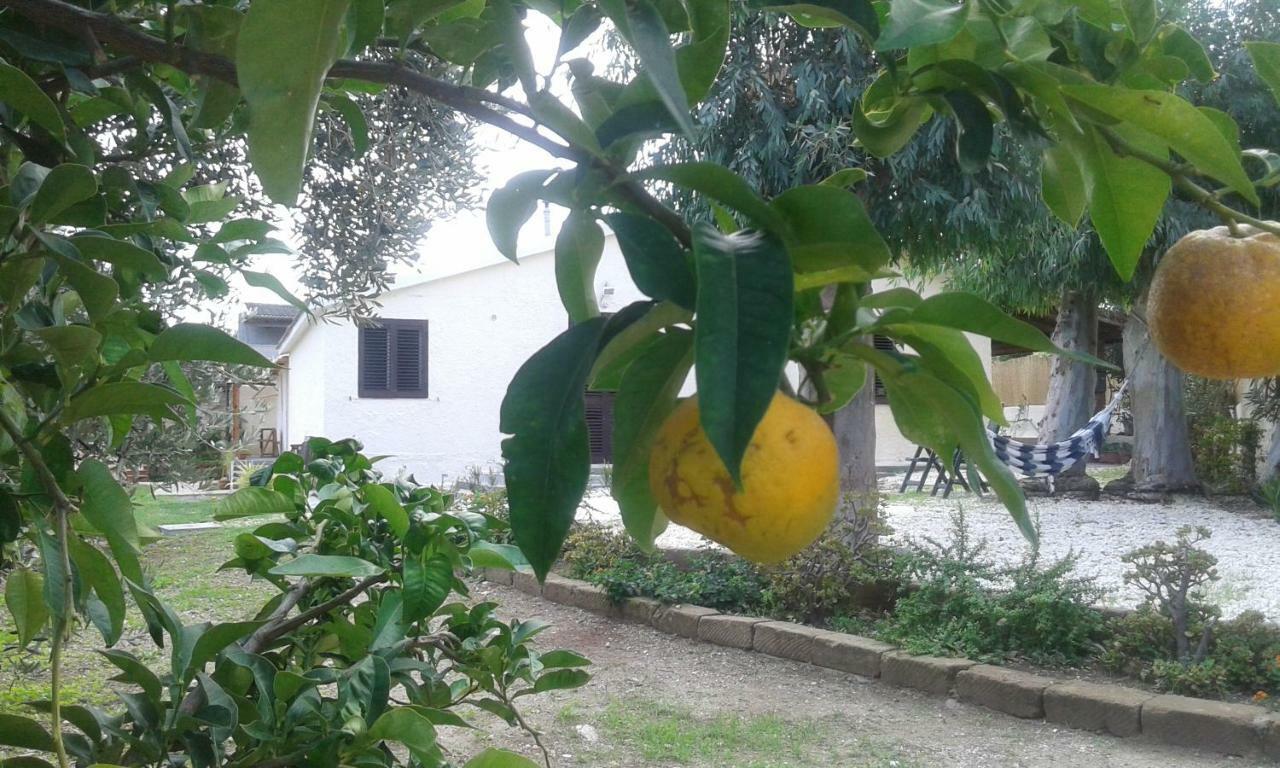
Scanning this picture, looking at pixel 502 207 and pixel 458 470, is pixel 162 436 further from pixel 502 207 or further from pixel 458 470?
pixel 458 470

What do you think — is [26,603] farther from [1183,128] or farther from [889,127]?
[1183,128]

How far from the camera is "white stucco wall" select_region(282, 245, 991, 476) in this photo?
1220 cm

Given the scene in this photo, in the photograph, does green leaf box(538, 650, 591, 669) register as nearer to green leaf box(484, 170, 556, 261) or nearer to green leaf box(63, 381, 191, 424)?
green leaf box(63, 381, 191, 424)

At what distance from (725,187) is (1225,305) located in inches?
16.2

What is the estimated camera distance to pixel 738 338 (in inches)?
18.2

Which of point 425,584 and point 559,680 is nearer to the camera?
point 425,584

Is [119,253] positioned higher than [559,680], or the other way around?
[119,253]

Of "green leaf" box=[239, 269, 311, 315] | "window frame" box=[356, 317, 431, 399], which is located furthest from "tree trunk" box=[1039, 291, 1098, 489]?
"green leaf" box=[239, 269, 311, 315]

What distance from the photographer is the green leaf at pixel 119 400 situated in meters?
0.96

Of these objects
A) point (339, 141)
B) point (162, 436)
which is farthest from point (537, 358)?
point (162, 436)

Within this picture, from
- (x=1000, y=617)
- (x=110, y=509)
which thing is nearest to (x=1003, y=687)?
(x=1000, y=617)

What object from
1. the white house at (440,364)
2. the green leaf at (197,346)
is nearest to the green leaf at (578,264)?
the green leaf at (197,346)

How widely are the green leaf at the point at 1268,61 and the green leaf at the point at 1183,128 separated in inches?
5.0

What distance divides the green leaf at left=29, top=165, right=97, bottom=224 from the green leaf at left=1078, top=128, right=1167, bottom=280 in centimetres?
81
